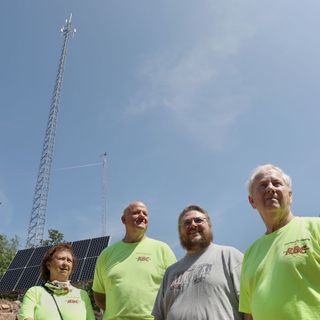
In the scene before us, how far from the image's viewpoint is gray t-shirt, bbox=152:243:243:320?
11.5 ft

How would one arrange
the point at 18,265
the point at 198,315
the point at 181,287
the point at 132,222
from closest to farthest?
the point at 198,315
the point at 181,287
the point at 132,222
the point at 18,265

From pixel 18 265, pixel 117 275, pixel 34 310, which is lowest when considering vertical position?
pixel 34 310

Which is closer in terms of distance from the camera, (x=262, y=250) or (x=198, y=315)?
(x=262, y=250)

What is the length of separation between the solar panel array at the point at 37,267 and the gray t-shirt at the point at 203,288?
10001mm

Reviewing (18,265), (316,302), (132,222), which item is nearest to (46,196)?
(18,265)

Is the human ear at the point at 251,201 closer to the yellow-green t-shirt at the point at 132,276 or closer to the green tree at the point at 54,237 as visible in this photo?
the yellow-green t-shirt at the point at 132,276

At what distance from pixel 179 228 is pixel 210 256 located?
17.6 inches

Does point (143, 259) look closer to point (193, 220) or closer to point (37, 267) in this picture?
point (193, 220)

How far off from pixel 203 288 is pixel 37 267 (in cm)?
1325

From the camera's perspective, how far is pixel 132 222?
4.94m

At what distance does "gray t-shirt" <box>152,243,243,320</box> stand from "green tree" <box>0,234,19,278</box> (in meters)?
33.3

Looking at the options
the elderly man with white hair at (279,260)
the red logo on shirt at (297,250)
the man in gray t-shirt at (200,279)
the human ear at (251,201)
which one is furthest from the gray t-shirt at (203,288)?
the red logo on shirt at (297,250)

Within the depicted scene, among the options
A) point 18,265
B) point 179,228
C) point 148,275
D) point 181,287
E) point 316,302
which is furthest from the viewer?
point 18,265

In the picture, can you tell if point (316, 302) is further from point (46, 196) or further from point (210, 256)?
point (46, 196)
